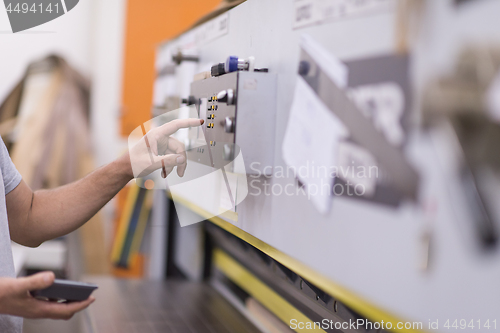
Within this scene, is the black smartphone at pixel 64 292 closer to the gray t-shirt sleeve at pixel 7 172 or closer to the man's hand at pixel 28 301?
the man's hand at pixel 28 301

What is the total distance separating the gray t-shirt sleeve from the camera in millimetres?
1040

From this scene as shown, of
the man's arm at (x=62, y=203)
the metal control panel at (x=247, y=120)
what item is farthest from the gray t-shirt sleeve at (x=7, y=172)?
the metal control panel at (x=247, y=120)

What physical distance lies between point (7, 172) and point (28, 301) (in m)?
0.40

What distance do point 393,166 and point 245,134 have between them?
1.20 ft

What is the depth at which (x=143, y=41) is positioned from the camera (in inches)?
111

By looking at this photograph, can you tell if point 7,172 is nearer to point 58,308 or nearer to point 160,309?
point 58,308

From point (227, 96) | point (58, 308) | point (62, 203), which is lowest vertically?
point (58, 308)

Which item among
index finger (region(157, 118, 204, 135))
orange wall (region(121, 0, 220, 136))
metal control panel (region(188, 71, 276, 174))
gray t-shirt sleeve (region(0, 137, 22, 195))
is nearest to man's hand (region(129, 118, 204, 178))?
index finger (region(157, 118, 204, 135))

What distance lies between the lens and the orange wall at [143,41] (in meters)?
2.79

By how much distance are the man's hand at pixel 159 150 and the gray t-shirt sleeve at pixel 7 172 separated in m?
0.28

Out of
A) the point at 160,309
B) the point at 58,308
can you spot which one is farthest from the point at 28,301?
the point at 160,309

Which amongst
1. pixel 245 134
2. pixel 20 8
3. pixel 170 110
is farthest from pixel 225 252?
pixel 20 8

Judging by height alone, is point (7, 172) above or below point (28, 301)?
above

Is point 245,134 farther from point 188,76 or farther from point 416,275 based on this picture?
point 188,76
